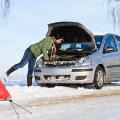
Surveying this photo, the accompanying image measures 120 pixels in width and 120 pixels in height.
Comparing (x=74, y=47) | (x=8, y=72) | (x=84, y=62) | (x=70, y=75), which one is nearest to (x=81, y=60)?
(x=84, y=62)

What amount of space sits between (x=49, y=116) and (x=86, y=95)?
172 inches

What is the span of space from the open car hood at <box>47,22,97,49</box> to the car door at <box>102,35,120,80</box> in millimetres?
506

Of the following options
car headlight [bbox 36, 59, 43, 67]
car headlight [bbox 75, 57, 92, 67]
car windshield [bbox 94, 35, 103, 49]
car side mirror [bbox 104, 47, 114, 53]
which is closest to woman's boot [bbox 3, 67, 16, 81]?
car headlight [bbox 36, 59, 43, 67]

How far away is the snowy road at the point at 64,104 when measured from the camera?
946cm

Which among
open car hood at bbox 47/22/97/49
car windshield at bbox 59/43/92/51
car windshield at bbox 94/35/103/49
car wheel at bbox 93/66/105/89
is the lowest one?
car wheel at bbox 93/66/105/89

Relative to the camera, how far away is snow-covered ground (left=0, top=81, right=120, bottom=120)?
946 centimetres

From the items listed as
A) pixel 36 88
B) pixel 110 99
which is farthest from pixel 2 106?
pixel 36 88

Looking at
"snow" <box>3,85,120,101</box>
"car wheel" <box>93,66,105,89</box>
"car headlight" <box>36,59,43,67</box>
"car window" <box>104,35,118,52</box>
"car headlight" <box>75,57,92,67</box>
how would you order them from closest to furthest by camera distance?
"snow" <box>3,85,120,101</box>
"car headlight" <box>75,57,92,67</box>
"car wheel" <box>93,66,105,89</box>
"car headlight" <box>36,59,43,67</box>
"car window" <box>104,35,118,52</box>

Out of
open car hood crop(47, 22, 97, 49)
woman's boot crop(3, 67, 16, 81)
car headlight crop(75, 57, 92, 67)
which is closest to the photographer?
car headlight crop(75, 57, 92, 67)

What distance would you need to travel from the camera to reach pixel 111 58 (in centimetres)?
1681

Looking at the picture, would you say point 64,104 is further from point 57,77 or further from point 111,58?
point 111,58

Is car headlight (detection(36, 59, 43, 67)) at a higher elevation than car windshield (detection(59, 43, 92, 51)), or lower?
lower

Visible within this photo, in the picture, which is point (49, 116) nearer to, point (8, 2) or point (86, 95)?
point (86, 95)

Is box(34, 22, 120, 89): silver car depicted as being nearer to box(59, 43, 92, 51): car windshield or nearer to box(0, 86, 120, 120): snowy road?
box(59, 43, 92, 51): car windshield
